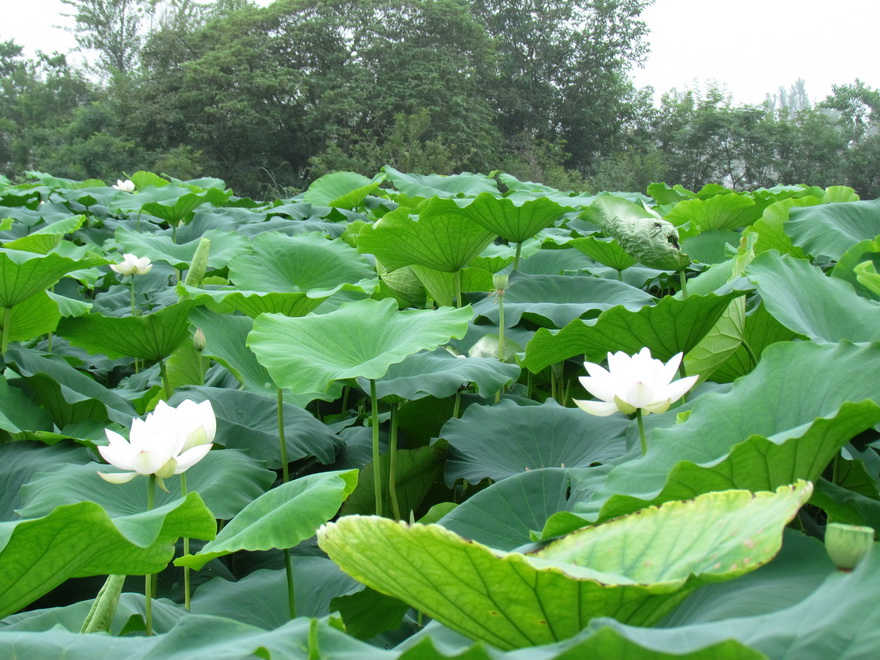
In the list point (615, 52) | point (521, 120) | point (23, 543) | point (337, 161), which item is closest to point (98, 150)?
point (337, 161)

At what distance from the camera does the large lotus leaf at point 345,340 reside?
3.52 feet

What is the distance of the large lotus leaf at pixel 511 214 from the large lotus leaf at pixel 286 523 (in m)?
0.76

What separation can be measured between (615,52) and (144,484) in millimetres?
26258

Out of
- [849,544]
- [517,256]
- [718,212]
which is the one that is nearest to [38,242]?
[517,256]

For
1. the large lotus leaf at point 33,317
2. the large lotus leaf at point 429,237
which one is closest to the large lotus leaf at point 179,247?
the large lotus leaf at point 33,317

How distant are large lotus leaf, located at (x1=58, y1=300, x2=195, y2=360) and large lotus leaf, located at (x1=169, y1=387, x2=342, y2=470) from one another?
188 millimetres

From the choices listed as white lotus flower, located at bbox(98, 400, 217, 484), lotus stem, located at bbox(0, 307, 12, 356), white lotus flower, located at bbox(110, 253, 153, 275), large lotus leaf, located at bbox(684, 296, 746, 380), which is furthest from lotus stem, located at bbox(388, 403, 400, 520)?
white lotus flower, located at bbox(110, 253, 153, 275)

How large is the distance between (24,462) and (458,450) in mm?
670

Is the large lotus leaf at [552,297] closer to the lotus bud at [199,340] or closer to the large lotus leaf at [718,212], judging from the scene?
the lotus bud at [199,340]

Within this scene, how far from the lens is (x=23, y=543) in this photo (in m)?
0.66

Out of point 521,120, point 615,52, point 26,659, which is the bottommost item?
point 26,659

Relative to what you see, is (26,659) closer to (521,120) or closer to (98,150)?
(98,150)

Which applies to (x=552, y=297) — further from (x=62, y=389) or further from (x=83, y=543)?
(x=83, y=543)

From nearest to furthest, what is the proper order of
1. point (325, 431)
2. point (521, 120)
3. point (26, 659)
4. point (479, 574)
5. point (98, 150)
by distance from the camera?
point (479, 574) → point (26, 659) → point (325, 431) → point (98, 150) → point (521, 120)
